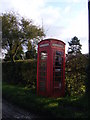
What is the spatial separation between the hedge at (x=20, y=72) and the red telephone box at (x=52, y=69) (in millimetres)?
2515

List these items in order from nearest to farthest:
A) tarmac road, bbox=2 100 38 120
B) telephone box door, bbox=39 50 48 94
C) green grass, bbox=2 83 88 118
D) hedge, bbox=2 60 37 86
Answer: green grass, bbox=2 83 88 118, tarmac road, bbox=2 100 38 120, telephone box door, bbox=39 50 48 94, hedge, bbox=2 60 37 86

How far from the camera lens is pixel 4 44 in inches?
728

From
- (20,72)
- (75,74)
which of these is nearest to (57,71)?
(75,74)

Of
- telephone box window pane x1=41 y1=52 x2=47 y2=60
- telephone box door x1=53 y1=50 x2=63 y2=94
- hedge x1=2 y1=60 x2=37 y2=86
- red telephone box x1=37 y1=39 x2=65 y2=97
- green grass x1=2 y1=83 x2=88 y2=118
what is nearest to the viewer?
green grass x1=2 y1=83 x2=88 y2=118

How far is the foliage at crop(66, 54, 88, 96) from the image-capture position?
27.1 feet

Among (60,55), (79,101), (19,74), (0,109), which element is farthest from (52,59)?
(19,74)

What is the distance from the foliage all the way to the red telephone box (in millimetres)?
375

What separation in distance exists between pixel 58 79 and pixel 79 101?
1.86 metres

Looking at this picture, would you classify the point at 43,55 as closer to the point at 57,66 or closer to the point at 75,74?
the point at 57,66

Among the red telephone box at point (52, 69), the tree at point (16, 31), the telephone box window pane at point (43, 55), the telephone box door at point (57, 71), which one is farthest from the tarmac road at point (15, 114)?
the tree at point (16, 31)

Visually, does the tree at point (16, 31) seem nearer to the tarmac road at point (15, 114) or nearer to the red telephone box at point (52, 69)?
the red telephone box at point (52, 69)

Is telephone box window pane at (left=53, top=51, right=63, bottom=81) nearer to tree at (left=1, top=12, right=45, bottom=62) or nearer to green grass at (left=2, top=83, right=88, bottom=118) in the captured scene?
green grass at (left=2, top=83, right=88, bottom=118)

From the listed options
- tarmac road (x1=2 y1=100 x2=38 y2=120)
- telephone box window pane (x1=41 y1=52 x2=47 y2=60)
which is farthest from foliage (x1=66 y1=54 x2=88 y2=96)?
tarmac road (x1=2 y1=100 x2=38 y2=120)

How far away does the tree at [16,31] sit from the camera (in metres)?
17.6
